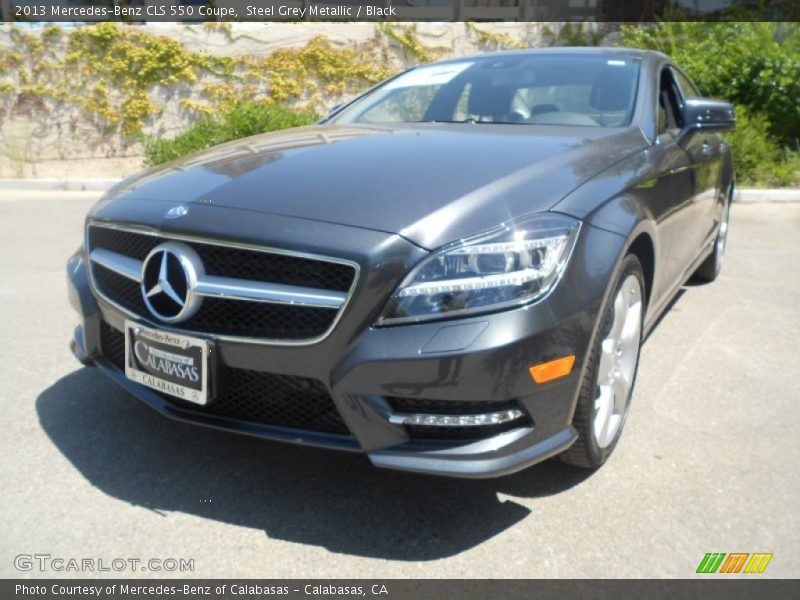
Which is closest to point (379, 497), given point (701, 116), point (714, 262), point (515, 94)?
point (515, 94)

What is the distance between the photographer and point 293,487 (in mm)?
2457

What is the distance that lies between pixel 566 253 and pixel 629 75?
1721 millimetres

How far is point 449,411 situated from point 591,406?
509 mm

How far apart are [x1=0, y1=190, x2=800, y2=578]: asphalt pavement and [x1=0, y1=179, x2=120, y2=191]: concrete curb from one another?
6.49 meters

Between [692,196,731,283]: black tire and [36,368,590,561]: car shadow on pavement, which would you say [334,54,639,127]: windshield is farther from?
[692,196,731,283]: black tire

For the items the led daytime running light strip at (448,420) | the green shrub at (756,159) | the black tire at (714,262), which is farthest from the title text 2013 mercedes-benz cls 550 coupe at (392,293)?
the green shrub at (756,159)

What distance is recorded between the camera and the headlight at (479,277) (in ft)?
6.50

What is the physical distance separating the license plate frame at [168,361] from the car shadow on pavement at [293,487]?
1.14 feet

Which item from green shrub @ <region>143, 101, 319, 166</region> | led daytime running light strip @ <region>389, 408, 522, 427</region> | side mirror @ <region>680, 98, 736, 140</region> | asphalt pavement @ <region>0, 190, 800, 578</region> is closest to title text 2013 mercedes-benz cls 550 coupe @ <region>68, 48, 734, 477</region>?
led daytime running light strip @ <region>389, 408, 522, 427</region>

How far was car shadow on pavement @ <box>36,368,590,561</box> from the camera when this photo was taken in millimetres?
2229

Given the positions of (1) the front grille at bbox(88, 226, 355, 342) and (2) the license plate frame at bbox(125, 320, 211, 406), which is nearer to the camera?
(1) the front grille at bbox(88, 226, 355, 342)

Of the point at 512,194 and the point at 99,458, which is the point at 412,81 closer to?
the point at 512,194

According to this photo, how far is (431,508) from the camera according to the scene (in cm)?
237

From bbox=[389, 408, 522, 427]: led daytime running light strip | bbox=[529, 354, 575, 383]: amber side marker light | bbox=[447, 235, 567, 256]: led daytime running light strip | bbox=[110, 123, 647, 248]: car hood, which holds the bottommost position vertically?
bbox=[389, 408, 522, 427]: led daytime running light strip
